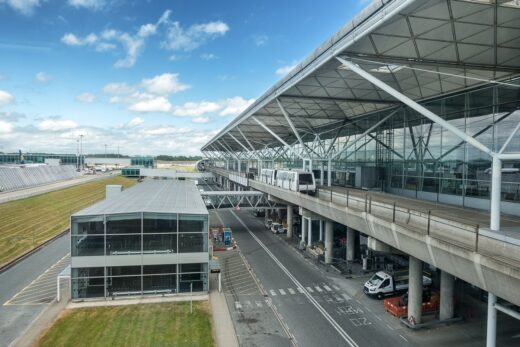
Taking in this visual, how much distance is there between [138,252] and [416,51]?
1958 centimetres

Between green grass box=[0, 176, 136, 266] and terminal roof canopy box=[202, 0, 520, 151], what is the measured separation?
2818 cm

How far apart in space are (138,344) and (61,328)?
472 cm

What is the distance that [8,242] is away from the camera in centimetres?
3488

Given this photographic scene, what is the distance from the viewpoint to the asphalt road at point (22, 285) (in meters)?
18.3

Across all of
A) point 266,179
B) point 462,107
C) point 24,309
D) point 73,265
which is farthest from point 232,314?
point 266,179

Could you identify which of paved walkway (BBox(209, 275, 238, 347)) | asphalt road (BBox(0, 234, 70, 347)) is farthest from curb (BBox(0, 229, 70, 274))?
paved walkway (BBox(209, 275, 238, 347))

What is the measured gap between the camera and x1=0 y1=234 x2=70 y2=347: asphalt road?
60.0 feet

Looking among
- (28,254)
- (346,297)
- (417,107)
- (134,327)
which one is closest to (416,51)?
(417,107)

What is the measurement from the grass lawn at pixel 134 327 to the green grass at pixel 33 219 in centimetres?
1514

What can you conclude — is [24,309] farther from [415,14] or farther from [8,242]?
[415,14]

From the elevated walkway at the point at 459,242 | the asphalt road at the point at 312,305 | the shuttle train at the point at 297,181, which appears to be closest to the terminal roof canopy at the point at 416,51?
the elevated walkway at the point at 459,242

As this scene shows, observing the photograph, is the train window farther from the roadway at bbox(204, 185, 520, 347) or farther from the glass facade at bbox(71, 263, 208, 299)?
the glass facade at bbox(71, 263, 208, 299)

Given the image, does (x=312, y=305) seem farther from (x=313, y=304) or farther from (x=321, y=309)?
(x=321, y=309)

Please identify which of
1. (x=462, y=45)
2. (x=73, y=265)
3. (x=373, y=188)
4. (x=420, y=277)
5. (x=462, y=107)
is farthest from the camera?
(x=373, y=188)
